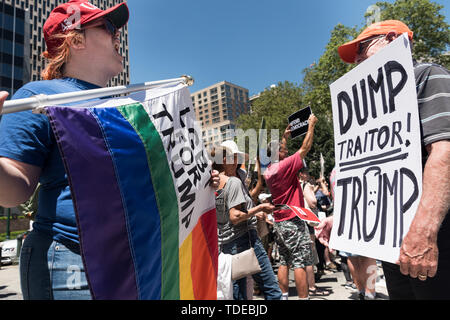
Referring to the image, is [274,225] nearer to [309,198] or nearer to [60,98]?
[309,198]

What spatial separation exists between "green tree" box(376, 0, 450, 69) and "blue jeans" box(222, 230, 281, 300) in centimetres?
2322

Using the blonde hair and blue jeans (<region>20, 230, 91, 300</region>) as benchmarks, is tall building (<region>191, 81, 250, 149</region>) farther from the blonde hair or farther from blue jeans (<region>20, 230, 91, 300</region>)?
blue jeans (<region>20, 230, 91, 300</region>)

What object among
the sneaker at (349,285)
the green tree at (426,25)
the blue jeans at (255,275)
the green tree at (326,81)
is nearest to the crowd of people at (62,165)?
the blue jeans at (255,275)

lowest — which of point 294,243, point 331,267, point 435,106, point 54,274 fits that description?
point 331,267

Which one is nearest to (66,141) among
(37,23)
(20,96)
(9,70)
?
(20,96)

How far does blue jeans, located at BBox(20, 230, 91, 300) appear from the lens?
48.1 inches

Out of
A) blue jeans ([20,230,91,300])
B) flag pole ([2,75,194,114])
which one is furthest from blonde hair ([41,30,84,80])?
blue jeans ([20,230,91,300])

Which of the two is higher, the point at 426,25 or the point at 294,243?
the point at 426,25

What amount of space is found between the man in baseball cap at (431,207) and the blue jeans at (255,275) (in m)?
1.78

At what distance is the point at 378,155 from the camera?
5.54 feet

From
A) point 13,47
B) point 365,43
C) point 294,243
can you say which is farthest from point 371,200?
point 13,47

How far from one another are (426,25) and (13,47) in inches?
1863

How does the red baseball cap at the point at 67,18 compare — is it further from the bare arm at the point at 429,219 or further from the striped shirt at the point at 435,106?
the bare arm at the point at 429,219

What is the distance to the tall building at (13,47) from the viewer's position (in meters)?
41.2
